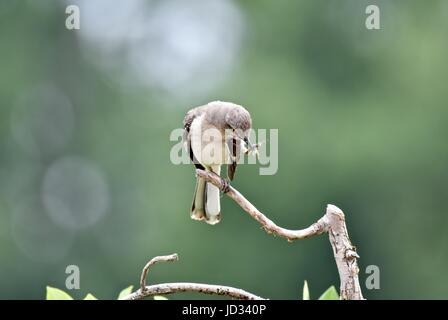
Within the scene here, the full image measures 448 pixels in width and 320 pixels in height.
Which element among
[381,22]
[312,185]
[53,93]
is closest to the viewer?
[312,185]

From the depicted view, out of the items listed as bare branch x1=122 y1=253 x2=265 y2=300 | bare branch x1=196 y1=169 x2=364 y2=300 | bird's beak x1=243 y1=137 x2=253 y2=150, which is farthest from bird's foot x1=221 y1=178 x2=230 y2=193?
bare branch x1=122 y1=253 x2=265 y2=300

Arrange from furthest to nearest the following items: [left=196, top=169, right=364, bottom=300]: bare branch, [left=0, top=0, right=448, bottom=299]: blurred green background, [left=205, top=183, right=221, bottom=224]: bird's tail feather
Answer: [left=0, top=0, right=448, bottom=299]: blurred green background → [left=205, top=183, right=221, bottom=224]: bird's tail feather → [left=196, top=169, right=364, bottom=300]: bare branch

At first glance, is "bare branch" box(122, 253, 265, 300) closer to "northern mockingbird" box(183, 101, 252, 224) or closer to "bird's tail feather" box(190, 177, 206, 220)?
"northern mockingbird" box(183, 101, 252, 224)

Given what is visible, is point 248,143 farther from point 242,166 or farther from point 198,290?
point 242,166

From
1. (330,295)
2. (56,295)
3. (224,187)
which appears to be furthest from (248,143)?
(56,295)

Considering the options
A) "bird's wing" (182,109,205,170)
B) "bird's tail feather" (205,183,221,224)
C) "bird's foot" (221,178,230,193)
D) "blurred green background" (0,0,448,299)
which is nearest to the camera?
"bird's foot" (221,178,230,193)
